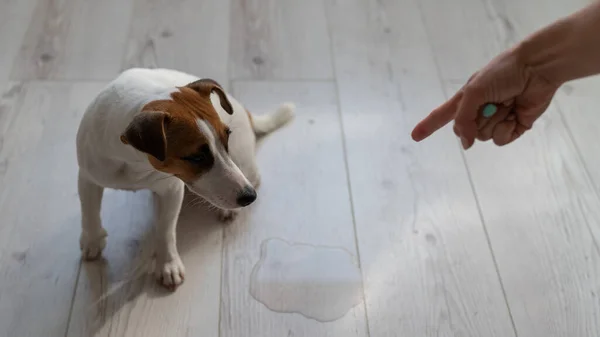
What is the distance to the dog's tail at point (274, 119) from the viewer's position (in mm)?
1668

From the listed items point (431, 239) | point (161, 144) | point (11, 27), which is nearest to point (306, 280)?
point (431, 239)

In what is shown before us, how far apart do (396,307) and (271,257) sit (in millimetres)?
301

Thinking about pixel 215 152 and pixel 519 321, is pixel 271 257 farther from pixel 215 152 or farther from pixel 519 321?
pixel 519 321


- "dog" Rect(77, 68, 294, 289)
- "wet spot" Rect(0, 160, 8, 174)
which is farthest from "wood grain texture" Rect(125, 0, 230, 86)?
"dog" Rect(77, 68, 294, 289)

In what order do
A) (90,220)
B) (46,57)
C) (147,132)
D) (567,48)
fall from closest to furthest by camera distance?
(567,48), (147,132), (90,220), (46,57)

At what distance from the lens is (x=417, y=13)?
7.01ft

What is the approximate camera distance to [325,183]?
1646mm

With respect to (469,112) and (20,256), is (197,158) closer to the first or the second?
(469,112)

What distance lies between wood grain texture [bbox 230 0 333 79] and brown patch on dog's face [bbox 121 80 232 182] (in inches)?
28.7

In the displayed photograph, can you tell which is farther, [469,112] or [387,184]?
[387,184]

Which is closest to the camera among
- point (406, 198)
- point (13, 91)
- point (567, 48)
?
point (567, 48)

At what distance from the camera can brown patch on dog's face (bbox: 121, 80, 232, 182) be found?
1.04 metres

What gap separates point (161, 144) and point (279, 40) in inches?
40.6

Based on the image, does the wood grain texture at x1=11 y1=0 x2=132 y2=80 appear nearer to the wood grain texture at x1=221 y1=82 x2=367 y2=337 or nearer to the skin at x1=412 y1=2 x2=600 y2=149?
the wood grain texture at x1=221 y1=82 x2=367 y2=337
